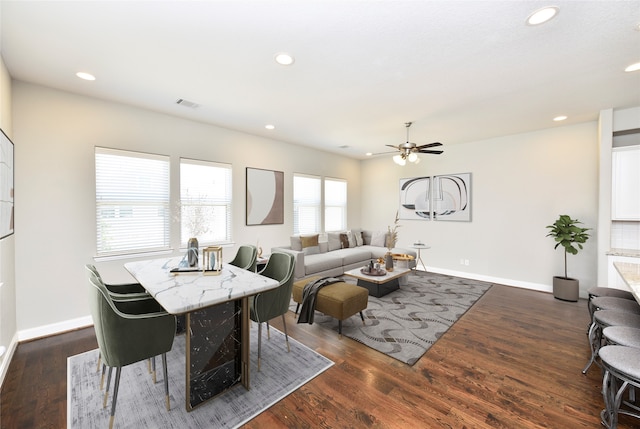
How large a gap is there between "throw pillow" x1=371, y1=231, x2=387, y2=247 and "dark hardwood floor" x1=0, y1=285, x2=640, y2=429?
3323mm

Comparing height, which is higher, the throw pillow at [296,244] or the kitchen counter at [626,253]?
the kitchen counter at [626,253]

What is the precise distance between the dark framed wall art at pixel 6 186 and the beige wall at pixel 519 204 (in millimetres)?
6595

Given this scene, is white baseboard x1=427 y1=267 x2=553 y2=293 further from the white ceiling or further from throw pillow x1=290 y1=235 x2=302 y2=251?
throw pillow x1=290 y1=235 x2=302 y2=251

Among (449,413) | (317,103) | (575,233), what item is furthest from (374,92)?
(575,233)

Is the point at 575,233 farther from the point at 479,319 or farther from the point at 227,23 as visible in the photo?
the point at 227,23

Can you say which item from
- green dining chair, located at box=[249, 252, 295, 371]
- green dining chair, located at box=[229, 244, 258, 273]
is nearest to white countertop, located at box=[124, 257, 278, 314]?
green dining chair, located at box=[249, 252, 295, 371]

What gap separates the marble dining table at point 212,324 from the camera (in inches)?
72.6

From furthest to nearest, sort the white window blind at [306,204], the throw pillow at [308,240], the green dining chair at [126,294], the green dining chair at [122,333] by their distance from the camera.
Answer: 1. the white window blind at [306,204]
2. the throw pillow at [308,240]
3. the green dining chair at [126,294]
4. the green dining chair at [122,333]

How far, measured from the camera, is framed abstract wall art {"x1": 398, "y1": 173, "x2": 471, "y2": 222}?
18.6 ft

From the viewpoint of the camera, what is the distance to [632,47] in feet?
7.39

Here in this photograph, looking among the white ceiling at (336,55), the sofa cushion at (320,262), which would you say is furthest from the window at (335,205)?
the white ceiling at (336,55)

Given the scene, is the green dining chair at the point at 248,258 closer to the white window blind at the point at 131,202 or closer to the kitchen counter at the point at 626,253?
the white window blind at the point at 131,202

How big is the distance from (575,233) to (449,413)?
13.1 ft

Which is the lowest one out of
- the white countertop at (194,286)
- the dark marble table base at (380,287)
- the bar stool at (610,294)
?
the dark marble table base at (380,287)
